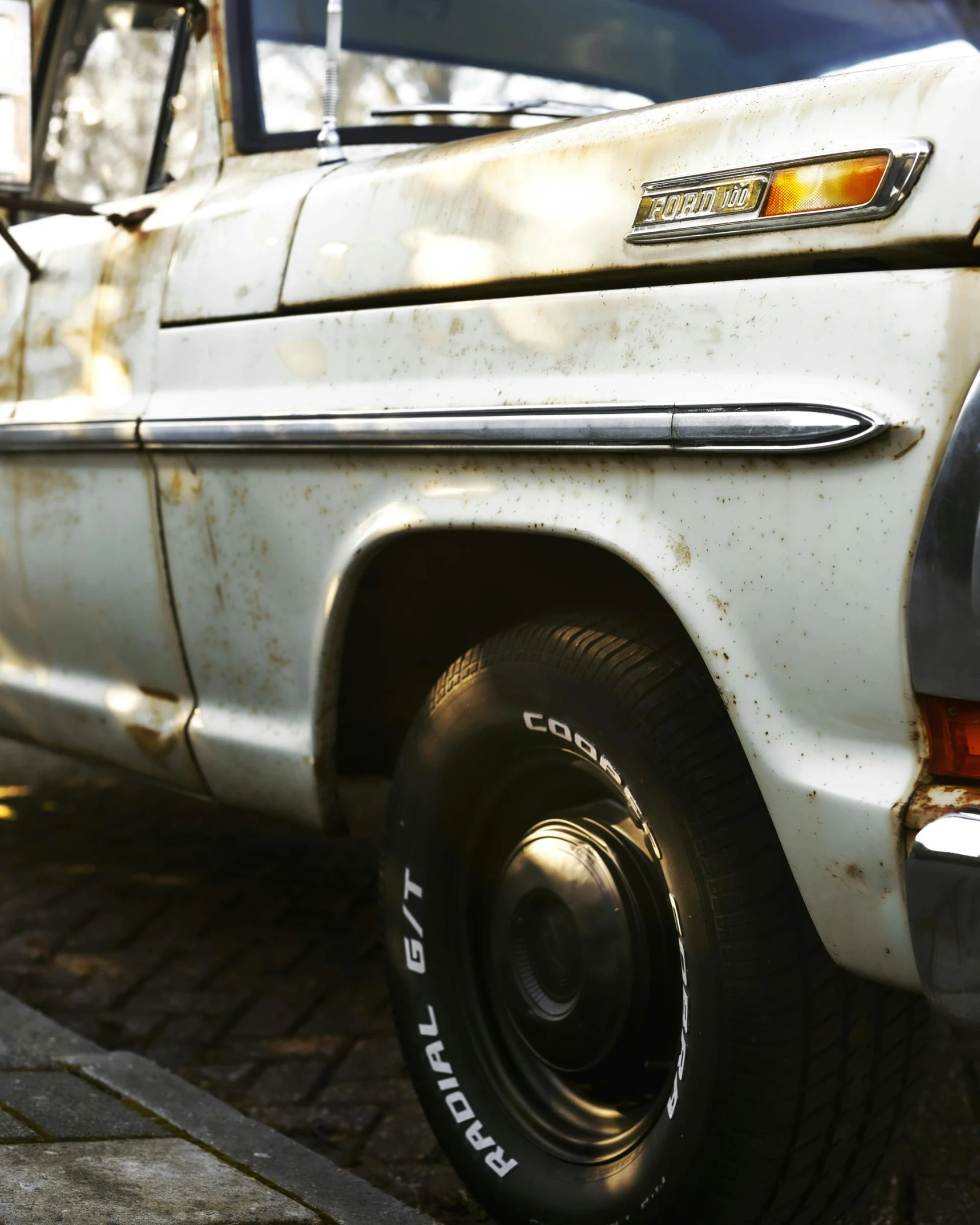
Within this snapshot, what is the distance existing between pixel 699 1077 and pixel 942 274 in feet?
3.23

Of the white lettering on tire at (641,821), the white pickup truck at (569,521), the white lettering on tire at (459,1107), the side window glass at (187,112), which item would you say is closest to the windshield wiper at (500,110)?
the white pickup truck at (569,521)

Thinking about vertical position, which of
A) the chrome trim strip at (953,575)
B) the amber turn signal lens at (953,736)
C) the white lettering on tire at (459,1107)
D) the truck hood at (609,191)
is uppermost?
the truck hood at (609,191)

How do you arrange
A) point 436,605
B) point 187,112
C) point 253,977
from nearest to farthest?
point 436,605
point 187,112
point 253,977

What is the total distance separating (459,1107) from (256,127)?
177 centimetres

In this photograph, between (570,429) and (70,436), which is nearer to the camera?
(570,429)

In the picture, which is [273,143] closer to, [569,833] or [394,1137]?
[569,833]

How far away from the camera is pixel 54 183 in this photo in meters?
3.64

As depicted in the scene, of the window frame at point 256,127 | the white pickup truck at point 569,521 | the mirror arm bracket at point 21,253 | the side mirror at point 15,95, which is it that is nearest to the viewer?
the white pickup truck at point 569,521

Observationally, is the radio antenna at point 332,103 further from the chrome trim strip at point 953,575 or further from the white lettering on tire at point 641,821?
the chrome trim strip at point 953,575

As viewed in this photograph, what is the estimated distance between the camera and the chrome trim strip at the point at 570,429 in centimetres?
156

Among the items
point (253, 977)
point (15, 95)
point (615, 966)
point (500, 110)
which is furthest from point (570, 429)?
point (253, 977)

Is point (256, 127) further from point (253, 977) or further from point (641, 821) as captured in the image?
point (253, 977)

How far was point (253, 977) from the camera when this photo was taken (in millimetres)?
3371

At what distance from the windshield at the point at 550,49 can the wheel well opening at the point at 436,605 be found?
0.84m
